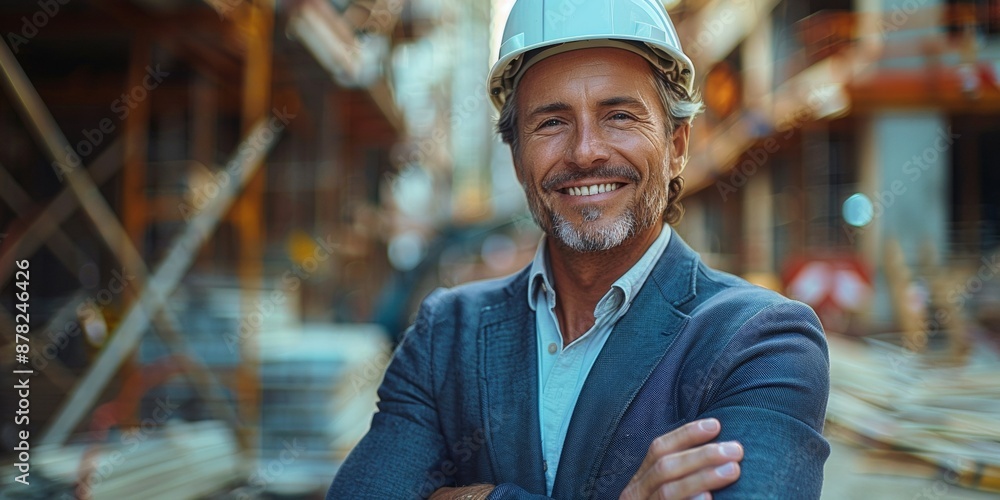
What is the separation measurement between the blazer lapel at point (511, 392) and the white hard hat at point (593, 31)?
2.13 ft

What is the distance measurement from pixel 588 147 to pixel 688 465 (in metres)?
0.75

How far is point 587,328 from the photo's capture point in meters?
1.77

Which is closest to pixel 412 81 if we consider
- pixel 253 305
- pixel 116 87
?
pixel 116 87

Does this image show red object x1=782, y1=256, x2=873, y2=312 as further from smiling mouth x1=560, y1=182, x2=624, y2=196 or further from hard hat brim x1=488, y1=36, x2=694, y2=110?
smiling mouth x1=560, y1=182, x2=624, y2=196

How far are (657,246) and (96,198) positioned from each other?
331 cm

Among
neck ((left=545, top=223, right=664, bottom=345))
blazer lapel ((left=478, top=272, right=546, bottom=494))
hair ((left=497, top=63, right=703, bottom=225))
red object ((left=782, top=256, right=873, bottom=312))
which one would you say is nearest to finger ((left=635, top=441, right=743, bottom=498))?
blazer lapel ((left=478, top=272, right=546, bottom=494))

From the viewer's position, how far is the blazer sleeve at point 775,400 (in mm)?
1270

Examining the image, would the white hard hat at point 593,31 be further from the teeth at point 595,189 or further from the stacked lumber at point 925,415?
the stacked lumber at point 925,415

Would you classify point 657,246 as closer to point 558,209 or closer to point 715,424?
point 558,209

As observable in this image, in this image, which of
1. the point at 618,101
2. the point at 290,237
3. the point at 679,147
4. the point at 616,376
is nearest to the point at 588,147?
the point at 618,101

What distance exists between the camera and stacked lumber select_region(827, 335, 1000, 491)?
2.42m

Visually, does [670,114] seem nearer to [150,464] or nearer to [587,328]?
[587,328]

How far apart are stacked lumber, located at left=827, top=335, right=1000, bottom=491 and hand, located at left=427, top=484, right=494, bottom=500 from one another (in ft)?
5.81

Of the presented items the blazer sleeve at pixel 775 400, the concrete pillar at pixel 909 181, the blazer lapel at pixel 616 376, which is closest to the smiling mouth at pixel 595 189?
the blazer lapel at pixel 616 376
